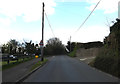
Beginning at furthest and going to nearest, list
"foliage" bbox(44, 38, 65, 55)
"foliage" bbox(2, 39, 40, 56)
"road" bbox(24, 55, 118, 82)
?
"foliage" bbox(44, 38, 65, 55) < "foliage" bbox(2, 39, 40, 56) < "road" bbox(24, 55, 118, 82)

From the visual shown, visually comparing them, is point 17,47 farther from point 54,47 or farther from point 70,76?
point 70,76

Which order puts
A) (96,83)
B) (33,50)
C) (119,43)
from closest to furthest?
(96,83) → (119,43) → (33,50)

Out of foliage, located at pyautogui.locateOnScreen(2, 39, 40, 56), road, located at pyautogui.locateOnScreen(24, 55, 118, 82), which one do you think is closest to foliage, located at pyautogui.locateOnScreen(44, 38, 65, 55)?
foliage, located at pyautogui.locateOnScreen(2, 39, 40, 56)

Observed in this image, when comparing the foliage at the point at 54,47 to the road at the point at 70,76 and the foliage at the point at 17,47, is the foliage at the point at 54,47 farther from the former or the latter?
the road at the point at 70,76

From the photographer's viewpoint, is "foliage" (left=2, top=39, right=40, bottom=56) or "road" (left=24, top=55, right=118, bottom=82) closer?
"road" (left=24, top=55, right=118, bottom=82)

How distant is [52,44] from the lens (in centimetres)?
8400

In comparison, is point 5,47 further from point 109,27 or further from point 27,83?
point 27,83

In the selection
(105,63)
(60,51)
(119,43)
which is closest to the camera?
(105,63)

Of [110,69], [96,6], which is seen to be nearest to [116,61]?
[110,69]

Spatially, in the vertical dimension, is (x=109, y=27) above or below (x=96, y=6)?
below

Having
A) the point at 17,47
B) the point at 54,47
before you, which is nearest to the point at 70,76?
the point at 17,47

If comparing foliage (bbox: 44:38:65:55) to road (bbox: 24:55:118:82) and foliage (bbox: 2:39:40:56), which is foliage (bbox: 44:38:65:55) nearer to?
foliage (bbox: 2:39:40:56)

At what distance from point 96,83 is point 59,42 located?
80473 millimetres

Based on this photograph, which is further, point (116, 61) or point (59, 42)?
point (59, 42)
